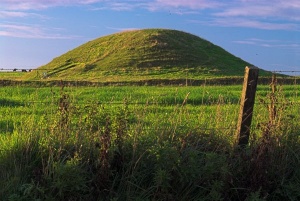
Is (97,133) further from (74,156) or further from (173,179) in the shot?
(173,179)

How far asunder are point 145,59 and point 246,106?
41992 millimetres

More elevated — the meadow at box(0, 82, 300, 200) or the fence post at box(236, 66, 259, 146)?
the fence post at box(236, 66, 259, 146)

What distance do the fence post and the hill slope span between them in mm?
32414

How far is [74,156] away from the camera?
263 inches

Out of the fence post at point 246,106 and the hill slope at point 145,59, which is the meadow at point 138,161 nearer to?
the fence post at point 246,106

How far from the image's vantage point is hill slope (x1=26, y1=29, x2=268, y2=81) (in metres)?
44.6

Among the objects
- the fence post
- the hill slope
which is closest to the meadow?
the fence post

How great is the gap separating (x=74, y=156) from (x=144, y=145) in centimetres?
99

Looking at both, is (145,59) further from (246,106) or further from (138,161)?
(138,161)

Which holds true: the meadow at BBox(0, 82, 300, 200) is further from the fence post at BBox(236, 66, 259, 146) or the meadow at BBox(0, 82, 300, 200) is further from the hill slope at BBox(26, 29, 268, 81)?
the hill slope at BBox(26, 29, 268, 81)

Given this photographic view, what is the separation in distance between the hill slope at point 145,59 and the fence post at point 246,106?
32414 mm

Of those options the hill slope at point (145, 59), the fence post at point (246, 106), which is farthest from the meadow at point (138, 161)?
the hill slope at point (145, 59)

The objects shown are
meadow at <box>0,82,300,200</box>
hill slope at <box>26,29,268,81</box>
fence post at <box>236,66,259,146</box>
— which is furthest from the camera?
hill slope at <box>26,29,268,81</box>

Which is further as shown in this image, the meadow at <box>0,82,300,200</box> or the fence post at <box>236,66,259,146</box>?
the fence post at <box>236,66,259,146</box>
